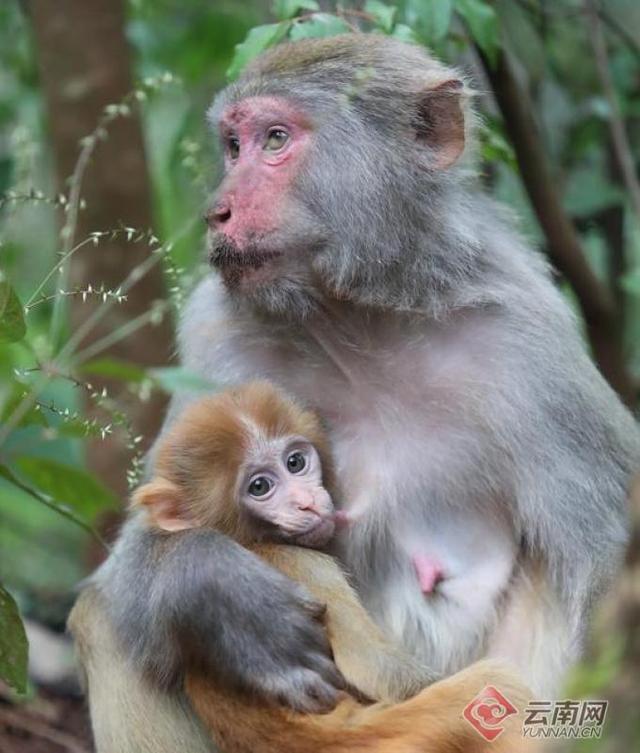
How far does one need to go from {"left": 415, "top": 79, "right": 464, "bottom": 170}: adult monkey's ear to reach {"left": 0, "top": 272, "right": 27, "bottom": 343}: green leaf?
1.38m

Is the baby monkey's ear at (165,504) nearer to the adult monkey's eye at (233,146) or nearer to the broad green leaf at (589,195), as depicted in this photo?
the adult monkey's eye at (233,146)

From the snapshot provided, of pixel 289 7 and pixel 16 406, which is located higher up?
pixel 289 7

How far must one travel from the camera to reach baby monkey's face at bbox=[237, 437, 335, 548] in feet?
12.9

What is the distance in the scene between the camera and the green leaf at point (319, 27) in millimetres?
4496

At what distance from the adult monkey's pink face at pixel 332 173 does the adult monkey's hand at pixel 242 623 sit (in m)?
0.77

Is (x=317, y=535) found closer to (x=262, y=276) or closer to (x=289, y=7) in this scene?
(x=262, y=276)

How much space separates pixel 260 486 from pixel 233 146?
1064mm

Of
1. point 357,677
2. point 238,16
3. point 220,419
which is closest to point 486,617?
point 357,677

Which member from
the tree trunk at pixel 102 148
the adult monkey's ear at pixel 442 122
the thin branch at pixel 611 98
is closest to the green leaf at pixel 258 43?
the adult monkey's ear at pixel 442 122

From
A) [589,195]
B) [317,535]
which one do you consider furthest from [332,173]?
[589,195]

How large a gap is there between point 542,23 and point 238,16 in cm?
243

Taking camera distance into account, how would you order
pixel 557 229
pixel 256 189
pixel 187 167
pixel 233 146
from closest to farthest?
1. pixel 256 189
2. pixel 233 146
3. pixel 187 167
4. pixel 557 229

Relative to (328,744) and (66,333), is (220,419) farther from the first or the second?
(66,333)

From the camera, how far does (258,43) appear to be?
4469 mm
